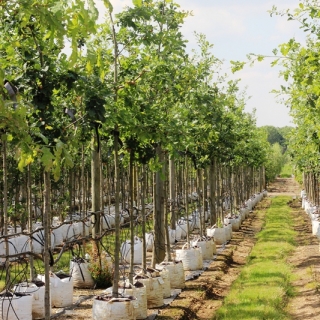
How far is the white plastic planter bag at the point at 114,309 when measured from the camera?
743 centimetres

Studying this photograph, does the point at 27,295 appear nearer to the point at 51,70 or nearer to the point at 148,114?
the point at 148,114

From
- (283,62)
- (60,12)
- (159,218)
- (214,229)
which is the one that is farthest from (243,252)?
(60,12)

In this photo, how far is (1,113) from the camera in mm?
2760

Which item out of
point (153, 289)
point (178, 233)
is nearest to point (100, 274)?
point (153, 289)

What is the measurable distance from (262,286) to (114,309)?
489 centimetres

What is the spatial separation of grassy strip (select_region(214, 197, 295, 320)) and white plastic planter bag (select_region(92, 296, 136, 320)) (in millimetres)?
2197

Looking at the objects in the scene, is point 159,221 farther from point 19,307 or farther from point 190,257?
point 19,307

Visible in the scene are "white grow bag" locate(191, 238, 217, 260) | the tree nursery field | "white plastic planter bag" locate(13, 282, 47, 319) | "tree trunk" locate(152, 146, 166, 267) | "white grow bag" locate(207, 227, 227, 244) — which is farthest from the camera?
"white grow bag" locate(207, 227, 227, 244)

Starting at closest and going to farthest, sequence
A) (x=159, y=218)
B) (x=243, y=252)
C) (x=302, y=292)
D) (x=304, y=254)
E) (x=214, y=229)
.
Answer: (x=302, y=292) → (x=159, y=218) → (x=304, y=254) → (x=243, y=252) → (x=214, y=229)

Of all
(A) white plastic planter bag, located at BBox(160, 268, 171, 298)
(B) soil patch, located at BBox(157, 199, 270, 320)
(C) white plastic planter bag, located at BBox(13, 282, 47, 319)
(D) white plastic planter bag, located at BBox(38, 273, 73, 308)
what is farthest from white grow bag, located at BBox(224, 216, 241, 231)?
(C) white plastic planter bag, located at BBox(13, 282, 47, 319)

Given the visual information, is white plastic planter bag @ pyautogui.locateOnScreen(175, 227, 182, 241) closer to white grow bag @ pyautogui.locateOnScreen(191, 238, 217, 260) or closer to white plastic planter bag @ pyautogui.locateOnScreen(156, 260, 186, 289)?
white grow bag @ pyautogui.locateOnScreen(191, 238, 217, 260)

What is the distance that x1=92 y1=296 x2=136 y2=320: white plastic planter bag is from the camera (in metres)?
7.43

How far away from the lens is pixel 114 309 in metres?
7.43

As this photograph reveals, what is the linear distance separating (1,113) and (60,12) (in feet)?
2.00
